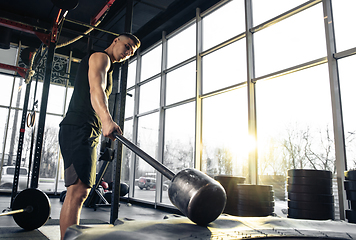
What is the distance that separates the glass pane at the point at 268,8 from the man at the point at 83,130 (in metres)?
3.46

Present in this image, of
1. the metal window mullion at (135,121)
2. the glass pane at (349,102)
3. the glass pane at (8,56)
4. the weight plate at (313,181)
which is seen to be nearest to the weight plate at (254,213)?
the weight plate at (313,181)

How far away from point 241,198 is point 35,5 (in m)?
5.93

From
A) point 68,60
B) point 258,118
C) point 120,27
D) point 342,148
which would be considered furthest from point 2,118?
point 342,148

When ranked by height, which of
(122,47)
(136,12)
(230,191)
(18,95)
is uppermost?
(136,12)

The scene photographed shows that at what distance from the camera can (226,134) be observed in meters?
4.73

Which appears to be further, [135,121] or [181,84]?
[135,121]

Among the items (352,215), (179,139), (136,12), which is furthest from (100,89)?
(136,12)

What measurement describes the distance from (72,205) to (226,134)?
3.70m

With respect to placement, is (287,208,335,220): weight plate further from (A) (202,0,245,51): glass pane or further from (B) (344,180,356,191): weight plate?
(A) (202,0,245,51): glass pane

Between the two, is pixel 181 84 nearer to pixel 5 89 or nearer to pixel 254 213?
pixel 254 213

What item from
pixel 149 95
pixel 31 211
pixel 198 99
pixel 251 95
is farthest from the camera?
pixel 149 95

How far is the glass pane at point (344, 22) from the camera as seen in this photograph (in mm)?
3302

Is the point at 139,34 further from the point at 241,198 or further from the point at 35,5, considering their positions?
the point at 241,198

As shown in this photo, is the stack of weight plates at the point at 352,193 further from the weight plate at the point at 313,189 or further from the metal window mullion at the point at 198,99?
the metal window mullion at the point at 198,99
